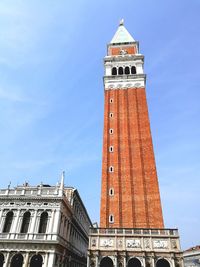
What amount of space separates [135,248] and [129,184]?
10.2 metres

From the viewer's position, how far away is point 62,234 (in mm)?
33219

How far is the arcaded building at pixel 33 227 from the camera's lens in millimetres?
29125

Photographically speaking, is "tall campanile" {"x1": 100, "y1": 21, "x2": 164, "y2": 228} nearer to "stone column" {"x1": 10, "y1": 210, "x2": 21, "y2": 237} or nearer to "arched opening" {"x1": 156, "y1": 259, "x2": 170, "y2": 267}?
"arched opening" {"x1": 156, "y1": 259, "x2": 170, "y2": 267}

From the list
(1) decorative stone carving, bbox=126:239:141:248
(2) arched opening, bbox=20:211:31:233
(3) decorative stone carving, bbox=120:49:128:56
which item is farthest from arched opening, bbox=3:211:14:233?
(3) decorative stone carving, bbox=120:49:128:56

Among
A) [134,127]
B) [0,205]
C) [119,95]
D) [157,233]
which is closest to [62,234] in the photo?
[0,205]

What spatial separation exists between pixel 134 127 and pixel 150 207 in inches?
607

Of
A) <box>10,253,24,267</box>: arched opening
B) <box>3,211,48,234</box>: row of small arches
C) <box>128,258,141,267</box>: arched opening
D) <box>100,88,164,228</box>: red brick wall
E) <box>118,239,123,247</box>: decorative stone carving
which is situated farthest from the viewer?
<box>100,88,164,228</box>: red brick wall

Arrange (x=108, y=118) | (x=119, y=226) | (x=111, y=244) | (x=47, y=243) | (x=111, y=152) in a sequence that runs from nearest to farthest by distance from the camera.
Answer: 1. (x=47, y=243)
2. (x=111, y=244)
3. (x=119, y=226)
4. (x=111, y=152)
5. (x=108, y=118)

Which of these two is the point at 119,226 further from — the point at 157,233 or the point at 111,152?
the point at 111,152

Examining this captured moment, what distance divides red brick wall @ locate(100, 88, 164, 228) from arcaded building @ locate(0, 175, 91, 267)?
7522mm

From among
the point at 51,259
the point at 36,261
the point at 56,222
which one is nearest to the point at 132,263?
the point at 51,259

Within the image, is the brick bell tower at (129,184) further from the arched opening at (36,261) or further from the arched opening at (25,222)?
the arched opening at (25,222)

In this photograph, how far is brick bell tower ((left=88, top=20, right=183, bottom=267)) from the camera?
3050cm

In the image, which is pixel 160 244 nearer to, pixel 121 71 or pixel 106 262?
pixel 106 262
